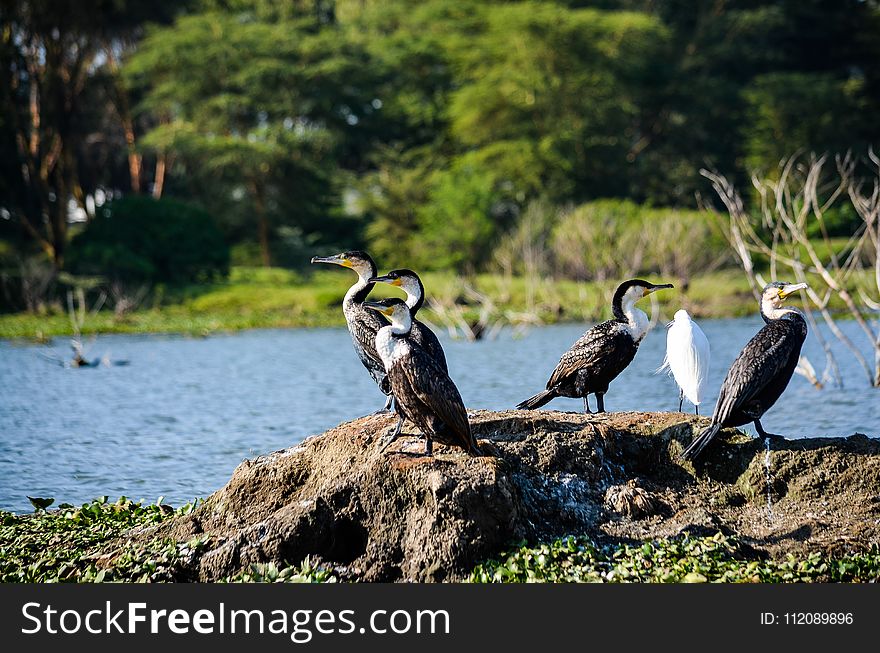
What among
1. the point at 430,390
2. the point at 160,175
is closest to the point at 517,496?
the point at 430,390

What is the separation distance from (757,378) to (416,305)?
219cm

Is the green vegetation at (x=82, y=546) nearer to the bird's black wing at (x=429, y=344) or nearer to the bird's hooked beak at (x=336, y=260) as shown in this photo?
the bird's black wing at (x=429, y=344)

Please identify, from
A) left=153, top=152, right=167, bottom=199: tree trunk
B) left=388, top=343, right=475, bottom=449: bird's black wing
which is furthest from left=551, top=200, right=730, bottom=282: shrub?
left=388, top=343, right=475, bottom=449: bird's black wing

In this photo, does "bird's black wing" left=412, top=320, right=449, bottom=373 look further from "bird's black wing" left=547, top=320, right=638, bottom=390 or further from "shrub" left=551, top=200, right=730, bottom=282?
"shrub" left=551, top=200, right=730, bottom=282

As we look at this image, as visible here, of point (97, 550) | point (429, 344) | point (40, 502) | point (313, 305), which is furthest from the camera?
point (313, 305)

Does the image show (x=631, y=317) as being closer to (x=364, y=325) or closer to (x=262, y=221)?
(x=364, y=325)

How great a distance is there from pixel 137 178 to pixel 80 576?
128 feet

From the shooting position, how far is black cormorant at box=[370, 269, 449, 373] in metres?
6.81

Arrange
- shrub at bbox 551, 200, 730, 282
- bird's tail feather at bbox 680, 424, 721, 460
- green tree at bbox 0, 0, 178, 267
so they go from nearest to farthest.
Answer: bird's tail feather at bbox 680, 424, 721, 460 < shrub at bbox 551, 200, 730, 282 < green tree at bbox 0, 0, 178, 267

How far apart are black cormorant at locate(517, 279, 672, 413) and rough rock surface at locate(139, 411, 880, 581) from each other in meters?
0.57

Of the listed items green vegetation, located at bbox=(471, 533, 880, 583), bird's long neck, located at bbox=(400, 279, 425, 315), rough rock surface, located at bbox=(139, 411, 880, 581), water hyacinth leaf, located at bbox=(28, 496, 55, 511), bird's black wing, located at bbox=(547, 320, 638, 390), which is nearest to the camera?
green vegetation, located at bbox=(471, 533, 880, 583)

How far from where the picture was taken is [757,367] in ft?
23.3

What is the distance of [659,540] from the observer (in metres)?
6.49
